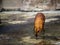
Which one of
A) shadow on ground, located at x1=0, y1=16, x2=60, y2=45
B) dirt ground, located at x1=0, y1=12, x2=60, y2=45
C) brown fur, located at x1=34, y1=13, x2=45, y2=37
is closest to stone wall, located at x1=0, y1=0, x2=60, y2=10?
dirt ground, located at x1=0, y1=12, x2=60, y2=45

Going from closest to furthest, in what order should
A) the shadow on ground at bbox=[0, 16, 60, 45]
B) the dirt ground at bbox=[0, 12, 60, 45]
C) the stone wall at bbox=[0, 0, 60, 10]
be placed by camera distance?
the dirt ground at bbox=[0, 12, 60, 45]
the shadow on ground at bbox=[0, 16, 60, 45]
the stone wall at bbox=[0, 0, 60, 10]

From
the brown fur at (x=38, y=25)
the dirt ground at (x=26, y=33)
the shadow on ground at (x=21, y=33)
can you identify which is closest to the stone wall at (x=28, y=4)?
the dirt ground at (x=26, y=33)

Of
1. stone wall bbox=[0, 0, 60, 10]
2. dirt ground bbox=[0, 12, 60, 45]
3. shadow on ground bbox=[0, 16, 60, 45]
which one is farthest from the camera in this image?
stone wall bbox=[0, 0, 60, 10]

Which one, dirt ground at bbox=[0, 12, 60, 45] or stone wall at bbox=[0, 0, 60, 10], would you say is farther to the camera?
stone wall at bbox=[0, 0, 60, 10]

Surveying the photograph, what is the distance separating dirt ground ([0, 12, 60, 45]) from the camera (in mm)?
4621

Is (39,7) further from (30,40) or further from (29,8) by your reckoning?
(30,40)

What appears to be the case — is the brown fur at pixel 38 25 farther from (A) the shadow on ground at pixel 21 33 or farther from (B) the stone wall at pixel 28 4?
(B) the stone wall at pixel 28 4

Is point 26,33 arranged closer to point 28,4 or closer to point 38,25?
point 38,25

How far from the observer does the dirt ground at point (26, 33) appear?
462cm

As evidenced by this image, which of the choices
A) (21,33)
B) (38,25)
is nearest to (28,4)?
(21,33)

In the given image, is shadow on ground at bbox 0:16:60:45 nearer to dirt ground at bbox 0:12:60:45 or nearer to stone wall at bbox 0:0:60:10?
dirt ground at bbox 0:12:60:45

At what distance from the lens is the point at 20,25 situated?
6.35m

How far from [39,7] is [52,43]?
4819 millimetres

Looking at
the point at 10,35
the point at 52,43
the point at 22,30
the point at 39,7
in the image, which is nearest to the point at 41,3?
the point at 39,7
